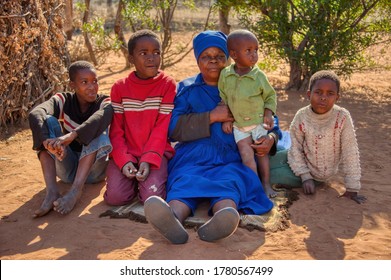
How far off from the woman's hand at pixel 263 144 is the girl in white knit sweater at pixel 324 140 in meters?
0.31

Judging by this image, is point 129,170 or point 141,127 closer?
point 129,170

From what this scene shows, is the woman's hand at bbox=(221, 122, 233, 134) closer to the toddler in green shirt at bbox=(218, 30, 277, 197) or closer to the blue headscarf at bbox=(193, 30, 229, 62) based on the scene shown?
the toddler in green shirt at bbox=(218, 30, 277, 197)

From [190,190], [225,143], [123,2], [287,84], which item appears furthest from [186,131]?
[123,2]

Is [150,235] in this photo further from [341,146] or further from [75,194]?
[341,146]

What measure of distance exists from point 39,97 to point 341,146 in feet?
12.6

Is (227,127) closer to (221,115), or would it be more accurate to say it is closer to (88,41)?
(221,115)

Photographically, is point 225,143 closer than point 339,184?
Yes

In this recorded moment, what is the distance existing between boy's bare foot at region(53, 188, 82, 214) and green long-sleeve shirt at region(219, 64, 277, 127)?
54.5 inches

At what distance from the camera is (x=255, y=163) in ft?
12.1

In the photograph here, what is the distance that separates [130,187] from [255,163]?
1.01 metres

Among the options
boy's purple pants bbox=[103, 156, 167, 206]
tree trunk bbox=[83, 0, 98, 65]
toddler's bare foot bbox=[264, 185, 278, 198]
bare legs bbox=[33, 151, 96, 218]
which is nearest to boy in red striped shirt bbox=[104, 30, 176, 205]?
boy's purple pants bbox=[103, 156, 167, 206]

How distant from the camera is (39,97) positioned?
5.90 meters

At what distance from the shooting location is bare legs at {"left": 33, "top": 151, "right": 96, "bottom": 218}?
352 centimetres

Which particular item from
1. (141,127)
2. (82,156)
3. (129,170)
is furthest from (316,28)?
(82,156)
